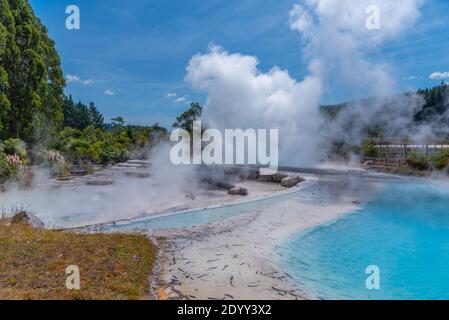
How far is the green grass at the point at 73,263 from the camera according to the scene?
14.0ft

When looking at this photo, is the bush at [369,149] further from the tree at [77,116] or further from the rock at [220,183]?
the tree at [77,116]

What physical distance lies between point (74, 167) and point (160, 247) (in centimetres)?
2065

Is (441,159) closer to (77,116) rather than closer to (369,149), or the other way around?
(369,149)

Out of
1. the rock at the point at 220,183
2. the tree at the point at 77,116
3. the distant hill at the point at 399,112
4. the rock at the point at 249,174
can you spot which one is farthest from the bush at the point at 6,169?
the tree at the point at 77,116

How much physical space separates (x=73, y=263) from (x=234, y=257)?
2.79m

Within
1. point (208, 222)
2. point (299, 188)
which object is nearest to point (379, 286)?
point (208, 222)

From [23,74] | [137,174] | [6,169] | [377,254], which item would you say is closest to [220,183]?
[137,174]

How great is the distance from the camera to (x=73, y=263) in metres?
5.27

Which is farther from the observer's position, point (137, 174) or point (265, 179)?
point (137, 174)

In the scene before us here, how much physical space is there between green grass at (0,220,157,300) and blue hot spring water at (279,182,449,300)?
2692mm

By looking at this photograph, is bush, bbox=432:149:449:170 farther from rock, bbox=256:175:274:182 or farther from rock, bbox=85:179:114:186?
rock, bbox=85:179:114:186

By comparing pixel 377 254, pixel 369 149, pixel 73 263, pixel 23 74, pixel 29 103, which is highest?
pixel 23 74

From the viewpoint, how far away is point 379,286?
5.50m

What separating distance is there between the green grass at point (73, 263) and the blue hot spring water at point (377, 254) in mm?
2692
